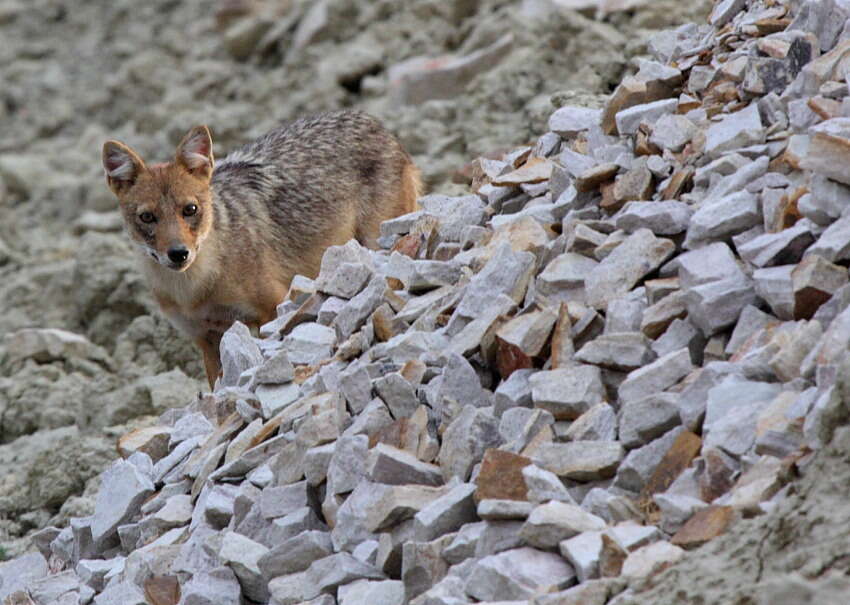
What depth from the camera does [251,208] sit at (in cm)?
859

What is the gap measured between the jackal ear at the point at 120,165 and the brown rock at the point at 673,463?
168 inches

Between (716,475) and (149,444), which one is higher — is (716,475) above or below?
above

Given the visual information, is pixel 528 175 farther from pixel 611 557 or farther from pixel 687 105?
Answer: pixel 611 557

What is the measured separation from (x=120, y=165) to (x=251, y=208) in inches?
34.4

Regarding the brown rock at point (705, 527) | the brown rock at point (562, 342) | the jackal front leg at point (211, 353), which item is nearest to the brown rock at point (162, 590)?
the brown rock at point (562, 342)

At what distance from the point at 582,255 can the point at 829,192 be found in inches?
40.4

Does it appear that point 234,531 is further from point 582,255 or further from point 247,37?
point 247,37

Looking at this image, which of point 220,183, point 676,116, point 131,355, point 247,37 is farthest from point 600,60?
point 247,37

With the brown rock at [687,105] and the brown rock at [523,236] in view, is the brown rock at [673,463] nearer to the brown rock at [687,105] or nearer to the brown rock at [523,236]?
the brown rock at [523,236]

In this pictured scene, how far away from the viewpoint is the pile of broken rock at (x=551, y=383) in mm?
4414

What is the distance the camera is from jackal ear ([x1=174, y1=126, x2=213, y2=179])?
8039 mm

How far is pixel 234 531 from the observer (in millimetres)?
5434

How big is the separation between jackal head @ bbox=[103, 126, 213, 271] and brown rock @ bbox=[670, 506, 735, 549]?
13.6ft

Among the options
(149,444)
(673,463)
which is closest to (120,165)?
(149,444)
